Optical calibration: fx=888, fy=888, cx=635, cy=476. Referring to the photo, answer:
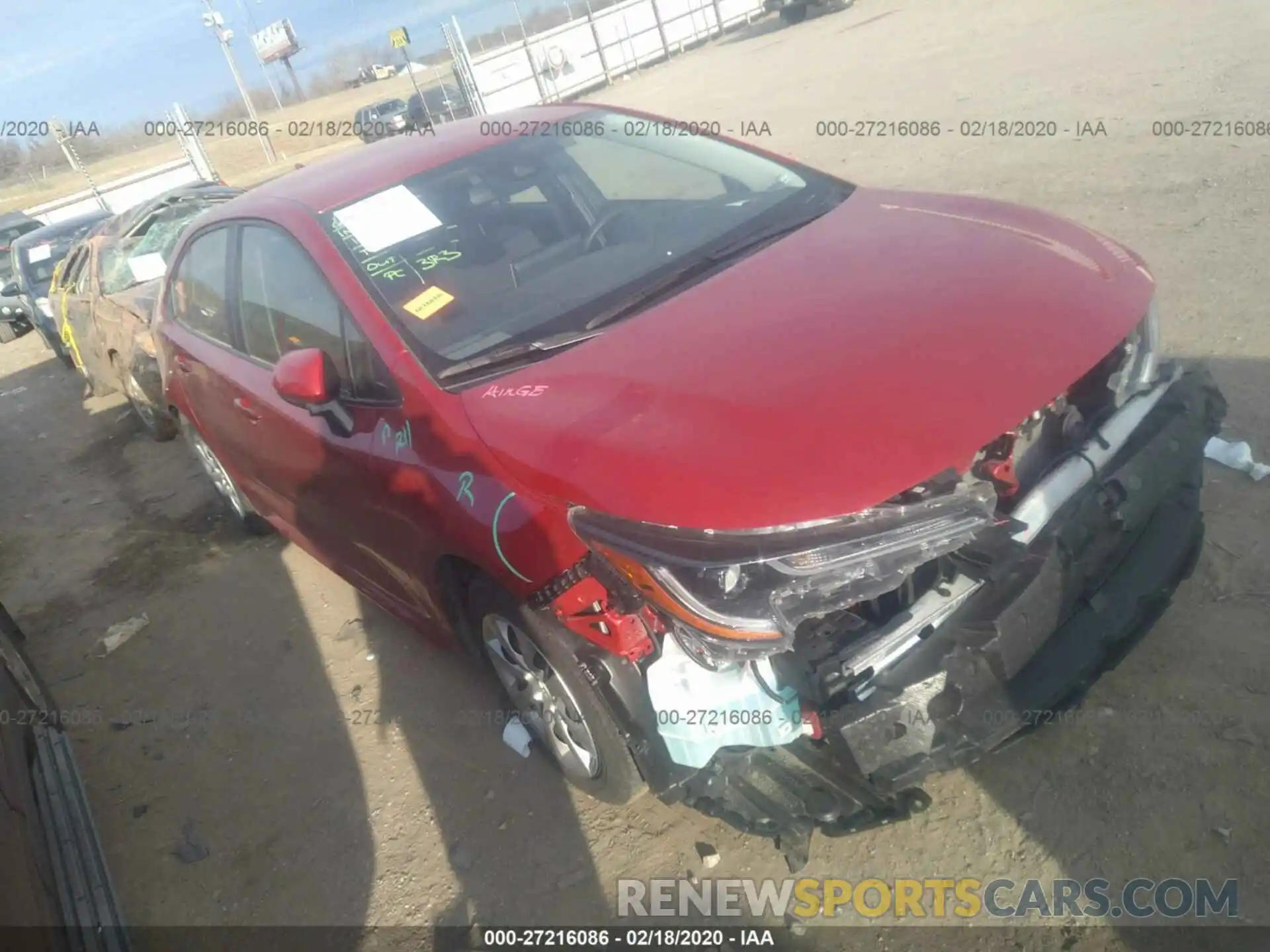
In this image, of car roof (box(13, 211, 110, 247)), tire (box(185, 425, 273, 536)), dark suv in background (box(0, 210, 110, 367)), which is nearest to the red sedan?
tire (box(185, 425, 273, 536))

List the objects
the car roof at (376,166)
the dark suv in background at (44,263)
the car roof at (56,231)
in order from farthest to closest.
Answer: the car roof at (56,231)
the dark suv in background at (44,263)
the car roof at (376,166)

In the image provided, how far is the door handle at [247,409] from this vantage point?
352cm

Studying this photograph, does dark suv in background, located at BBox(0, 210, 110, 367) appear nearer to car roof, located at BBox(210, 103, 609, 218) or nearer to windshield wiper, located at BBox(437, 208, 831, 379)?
car roof, located at BBox(210, 103, 609, 218)

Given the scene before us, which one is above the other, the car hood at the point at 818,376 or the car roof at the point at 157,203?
the car roof at the point at 157,203

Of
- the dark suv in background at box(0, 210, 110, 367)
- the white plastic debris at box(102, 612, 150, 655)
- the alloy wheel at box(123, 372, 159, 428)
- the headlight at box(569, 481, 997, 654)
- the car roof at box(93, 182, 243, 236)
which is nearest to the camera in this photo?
the headlight at box(569, 481, 997, 654)

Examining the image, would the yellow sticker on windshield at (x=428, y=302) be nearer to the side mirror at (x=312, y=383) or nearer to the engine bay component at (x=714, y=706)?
the side mirror at (x=312, y=383)

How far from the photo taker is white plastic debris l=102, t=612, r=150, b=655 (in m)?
4.43

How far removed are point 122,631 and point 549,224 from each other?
3167 millimetres

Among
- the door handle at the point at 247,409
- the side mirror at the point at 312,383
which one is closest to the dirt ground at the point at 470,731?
the door handle at the point at 247,409

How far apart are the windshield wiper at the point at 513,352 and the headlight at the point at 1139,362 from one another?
1.45 metres

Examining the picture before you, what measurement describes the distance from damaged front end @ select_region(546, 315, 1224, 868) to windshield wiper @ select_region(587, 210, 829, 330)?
0.80 m

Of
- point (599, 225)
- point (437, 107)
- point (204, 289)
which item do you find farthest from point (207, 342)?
point (437, 107)

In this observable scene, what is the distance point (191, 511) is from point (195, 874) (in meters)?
3.09

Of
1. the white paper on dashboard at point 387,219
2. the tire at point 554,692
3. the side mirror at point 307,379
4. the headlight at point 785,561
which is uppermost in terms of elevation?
the white paper on dashboard at point 387,219
